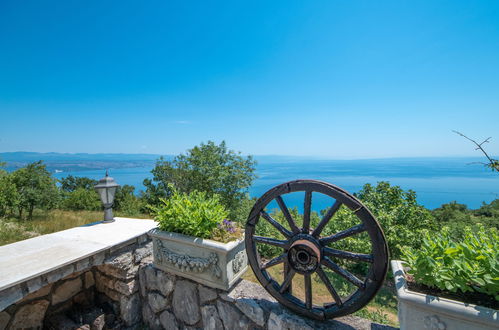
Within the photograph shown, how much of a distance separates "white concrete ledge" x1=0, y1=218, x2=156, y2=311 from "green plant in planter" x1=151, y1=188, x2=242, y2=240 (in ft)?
2.57

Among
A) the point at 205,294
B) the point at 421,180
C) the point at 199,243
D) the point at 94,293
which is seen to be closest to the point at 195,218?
the point at 199,243

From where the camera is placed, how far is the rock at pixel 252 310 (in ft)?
6.69

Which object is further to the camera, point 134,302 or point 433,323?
point 134,302

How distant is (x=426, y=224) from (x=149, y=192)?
50.2 feet

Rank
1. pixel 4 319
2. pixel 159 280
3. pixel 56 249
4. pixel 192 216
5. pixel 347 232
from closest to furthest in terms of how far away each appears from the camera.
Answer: pixel 347 232 < pixel 4 319 < pixel 192 216 < pixel 56 249 < pixel 159 280

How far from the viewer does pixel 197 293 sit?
8.20 feet

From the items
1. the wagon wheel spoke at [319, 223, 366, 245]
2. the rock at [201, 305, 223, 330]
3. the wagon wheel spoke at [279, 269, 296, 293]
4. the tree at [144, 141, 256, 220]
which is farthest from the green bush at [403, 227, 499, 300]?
the tree at [144, 141, 256, 220]

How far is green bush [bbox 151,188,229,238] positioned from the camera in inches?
95.0

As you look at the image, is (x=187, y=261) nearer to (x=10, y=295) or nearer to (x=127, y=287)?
(x=127, y=287)

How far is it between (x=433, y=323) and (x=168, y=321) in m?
2.85

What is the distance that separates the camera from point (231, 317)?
2.23 m

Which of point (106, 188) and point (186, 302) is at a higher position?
point (106, 188)

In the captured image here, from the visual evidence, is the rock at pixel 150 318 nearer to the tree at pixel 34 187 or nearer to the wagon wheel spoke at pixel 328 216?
the wagon wheel spoke at pixel 328 216

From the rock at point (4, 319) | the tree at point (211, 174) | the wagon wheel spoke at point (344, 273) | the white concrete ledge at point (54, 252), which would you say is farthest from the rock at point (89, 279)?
the tree at point (211, 174)
